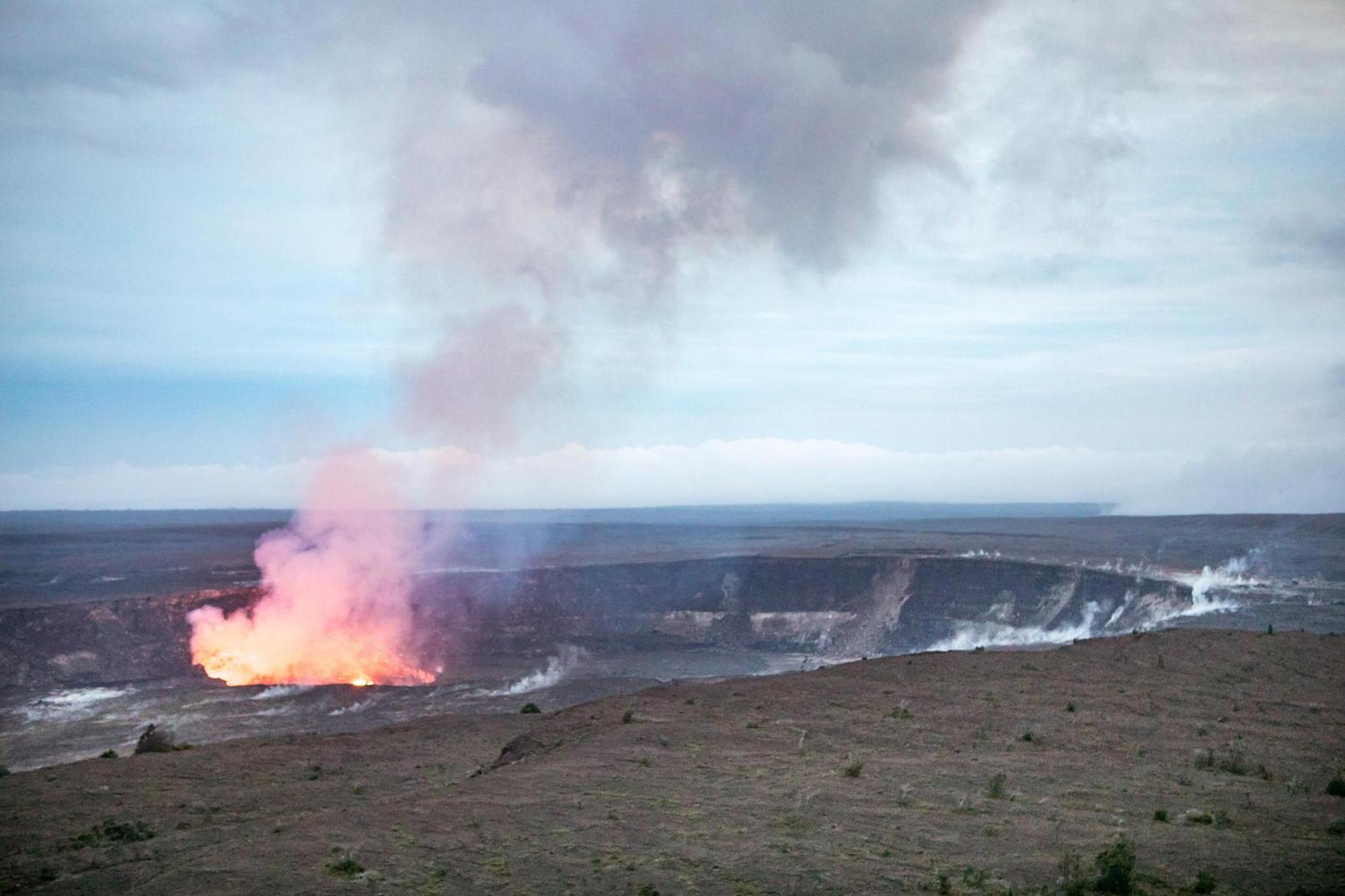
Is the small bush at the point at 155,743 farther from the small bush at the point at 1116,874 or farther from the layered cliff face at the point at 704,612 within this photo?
the layered cliff face at the point at 704,612

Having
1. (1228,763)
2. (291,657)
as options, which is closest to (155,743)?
(1228,763)

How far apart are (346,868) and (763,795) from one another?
6997 millimetres

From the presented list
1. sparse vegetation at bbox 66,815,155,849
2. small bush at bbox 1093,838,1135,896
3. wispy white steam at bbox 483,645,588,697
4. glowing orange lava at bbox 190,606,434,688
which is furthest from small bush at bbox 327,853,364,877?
glowing orange lava at bbox 190,606,434,688

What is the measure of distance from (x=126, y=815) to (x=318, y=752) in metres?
7.05

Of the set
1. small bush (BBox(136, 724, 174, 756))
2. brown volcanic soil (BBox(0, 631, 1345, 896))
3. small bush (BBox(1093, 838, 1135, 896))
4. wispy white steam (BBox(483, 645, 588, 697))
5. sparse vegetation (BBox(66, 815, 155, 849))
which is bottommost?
wispy white steam (BBox(483, 645, 588, 697))

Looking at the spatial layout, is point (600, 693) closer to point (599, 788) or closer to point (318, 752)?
point (318, 752)

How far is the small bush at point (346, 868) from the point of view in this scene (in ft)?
42.7

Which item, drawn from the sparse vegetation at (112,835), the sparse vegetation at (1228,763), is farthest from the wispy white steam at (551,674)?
the sparse vegetation at (1228,763)

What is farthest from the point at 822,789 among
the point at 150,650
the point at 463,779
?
the point at 150,650

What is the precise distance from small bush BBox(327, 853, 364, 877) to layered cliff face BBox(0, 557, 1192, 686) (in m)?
43.7

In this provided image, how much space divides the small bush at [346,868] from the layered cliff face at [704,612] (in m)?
43.7

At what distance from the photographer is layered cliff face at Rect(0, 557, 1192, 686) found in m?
55.5

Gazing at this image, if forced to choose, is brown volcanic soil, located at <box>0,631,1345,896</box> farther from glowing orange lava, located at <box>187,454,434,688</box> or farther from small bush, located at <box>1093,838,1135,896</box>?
glowing orange lava, located at <box>187,454,434,688</box>

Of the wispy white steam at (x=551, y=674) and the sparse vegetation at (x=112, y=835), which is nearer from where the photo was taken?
the sparse vegetation at (x=112, y=835)
